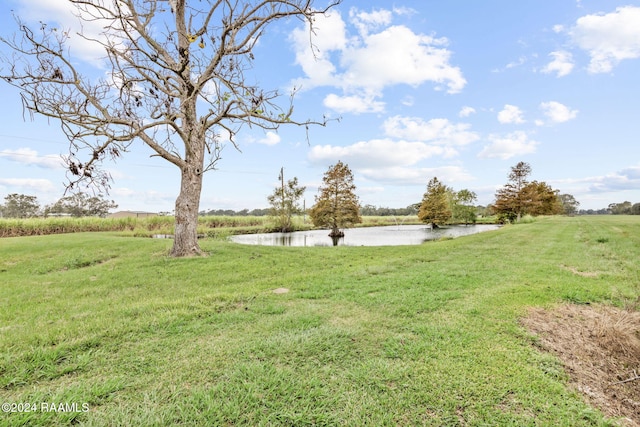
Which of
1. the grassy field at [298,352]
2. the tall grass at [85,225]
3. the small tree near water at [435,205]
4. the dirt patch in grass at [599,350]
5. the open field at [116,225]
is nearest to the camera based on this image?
the grassy field at [298,352]

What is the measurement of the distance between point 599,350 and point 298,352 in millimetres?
3019

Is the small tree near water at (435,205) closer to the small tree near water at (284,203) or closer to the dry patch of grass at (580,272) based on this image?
the small tree near water at (284,203)

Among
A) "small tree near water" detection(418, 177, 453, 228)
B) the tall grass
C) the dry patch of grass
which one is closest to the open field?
the tall grass

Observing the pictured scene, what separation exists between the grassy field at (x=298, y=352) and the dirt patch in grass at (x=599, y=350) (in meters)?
0.16

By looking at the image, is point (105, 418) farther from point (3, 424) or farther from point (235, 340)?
point (235, 340)

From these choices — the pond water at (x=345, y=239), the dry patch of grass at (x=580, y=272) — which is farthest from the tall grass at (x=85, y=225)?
the dry patch of grass at (x=580, y=272)

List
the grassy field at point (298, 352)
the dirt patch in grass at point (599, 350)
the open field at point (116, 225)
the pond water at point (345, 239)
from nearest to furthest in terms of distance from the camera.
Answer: the grassy field at point (298, 352) → the dirt patch in grass at point (599, 350) → the pond water at point (345, 239) → the open field at point (116, 225)

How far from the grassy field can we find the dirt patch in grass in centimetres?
16

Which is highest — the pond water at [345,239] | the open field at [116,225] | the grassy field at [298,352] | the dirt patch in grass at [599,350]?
the open field at [116,225]

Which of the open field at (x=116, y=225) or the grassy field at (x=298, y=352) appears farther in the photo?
the open field at (x=116, y=225)

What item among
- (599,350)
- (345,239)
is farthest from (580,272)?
(345,239)

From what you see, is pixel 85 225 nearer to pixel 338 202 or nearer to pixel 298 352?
pixel 338 202

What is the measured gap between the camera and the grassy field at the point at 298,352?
6.42 ft

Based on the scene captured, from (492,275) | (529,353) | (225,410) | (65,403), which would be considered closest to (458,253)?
(492,275)
